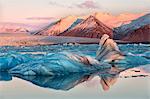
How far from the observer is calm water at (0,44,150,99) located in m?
2.04

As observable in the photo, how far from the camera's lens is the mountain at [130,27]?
6.76 ft

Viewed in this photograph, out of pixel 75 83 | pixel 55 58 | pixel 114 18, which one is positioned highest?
pixel 114 18

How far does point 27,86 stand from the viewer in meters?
2.04

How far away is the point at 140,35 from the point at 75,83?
492 millimetres

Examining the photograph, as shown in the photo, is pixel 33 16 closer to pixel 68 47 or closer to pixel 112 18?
pixel 68 47

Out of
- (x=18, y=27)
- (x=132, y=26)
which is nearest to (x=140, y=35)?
(x=132, y=26)

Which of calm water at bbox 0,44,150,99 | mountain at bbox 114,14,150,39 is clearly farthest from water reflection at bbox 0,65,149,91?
mountain at bbox 114,14,150,39

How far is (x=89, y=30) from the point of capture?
208 cm

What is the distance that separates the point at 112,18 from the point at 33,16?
0.48 m

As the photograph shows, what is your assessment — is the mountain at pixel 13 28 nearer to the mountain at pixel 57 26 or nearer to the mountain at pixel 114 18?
the mountain at pixel 57 26

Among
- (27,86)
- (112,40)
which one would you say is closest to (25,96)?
(27,86)

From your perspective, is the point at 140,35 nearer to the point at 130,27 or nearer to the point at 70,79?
the point at 130,27

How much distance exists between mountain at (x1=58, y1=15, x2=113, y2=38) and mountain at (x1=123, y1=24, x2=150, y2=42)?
120 millimetres

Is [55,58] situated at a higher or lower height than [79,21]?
lower
